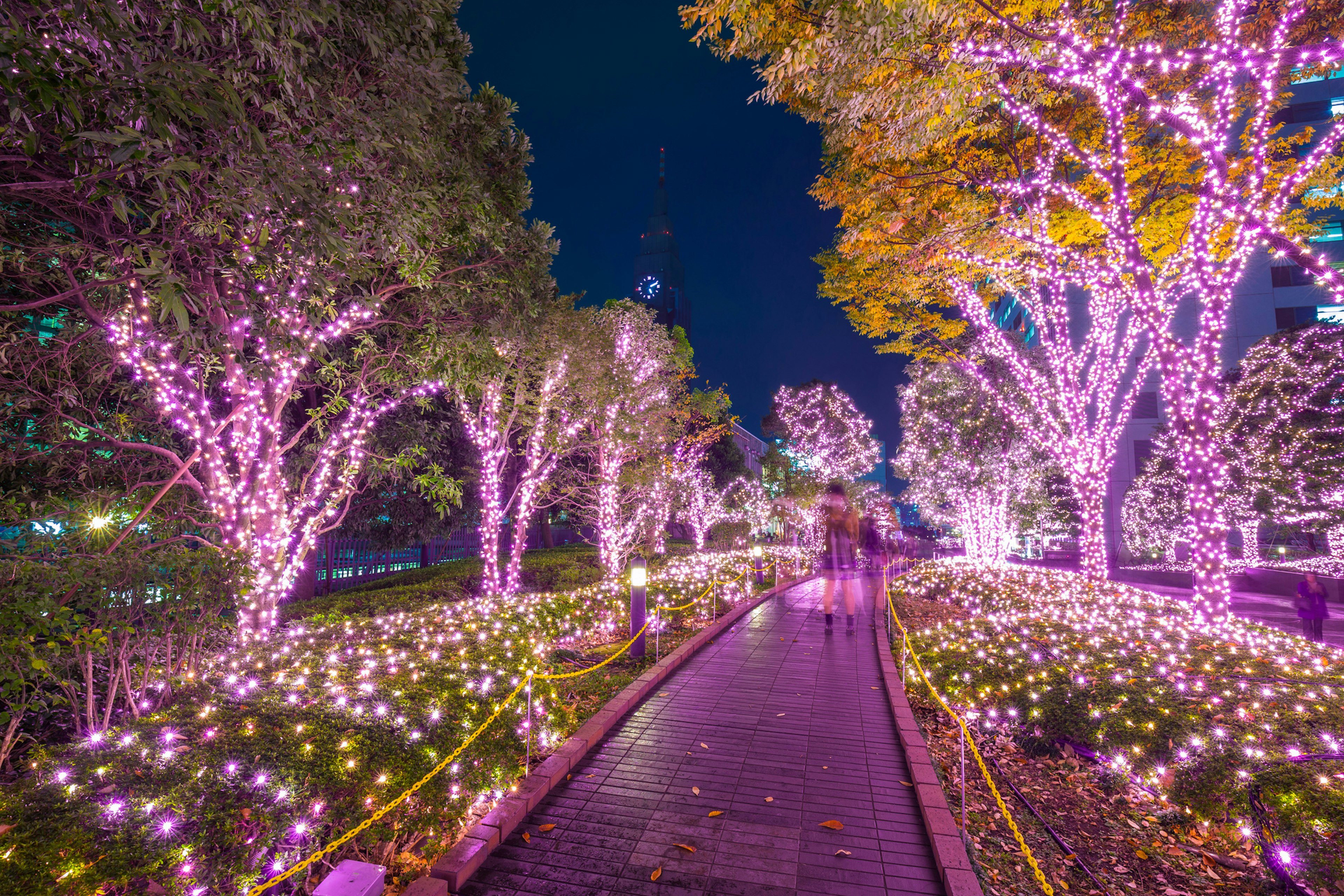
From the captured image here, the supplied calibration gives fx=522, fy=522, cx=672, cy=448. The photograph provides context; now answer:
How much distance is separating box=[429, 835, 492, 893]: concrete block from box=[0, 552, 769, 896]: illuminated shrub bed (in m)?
0.25

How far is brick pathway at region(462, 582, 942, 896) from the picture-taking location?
132 inches

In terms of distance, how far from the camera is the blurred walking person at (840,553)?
31.3ft

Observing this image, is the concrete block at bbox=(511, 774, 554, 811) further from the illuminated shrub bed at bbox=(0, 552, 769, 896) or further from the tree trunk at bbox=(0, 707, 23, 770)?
the tree trunk at bbox=(0, 707, 23, 770)

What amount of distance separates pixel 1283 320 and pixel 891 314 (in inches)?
1152

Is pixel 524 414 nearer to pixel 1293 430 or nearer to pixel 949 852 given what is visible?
pixel 949 852

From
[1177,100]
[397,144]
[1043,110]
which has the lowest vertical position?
[397,144]

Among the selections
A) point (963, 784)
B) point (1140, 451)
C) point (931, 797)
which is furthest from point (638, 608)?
point (1140, 451)

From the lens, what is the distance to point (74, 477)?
7.61 meters

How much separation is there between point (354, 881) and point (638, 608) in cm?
577

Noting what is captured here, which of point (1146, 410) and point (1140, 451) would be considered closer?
point (1140, 451)

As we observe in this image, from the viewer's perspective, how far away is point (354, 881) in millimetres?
2566

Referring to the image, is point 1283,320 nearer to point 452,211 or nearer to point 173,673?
point 452,211

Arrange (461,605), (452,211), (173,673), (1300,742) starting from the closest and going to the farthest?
(1300,742) < (173,673) < (452,211) < (461,605)

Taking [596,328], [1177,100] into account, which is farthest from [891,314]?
[596,328]
